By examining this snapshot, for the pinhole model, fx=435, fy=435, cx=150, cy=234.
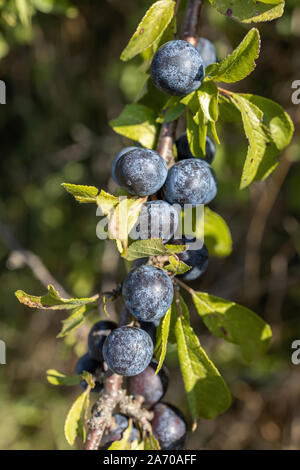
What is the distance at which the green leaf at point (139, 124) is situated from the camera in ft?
4.09

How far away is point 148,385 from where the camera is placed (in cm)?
125

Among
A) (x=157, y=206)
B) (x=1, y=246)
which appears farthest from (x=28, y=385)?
(x=157, y=206)

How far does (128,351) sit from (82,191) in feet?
1.29

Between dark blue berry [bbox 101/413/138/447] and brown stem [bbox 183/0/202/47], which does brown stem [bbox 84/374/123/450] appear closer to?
dark blue berry [bbox 101/413/138/447]

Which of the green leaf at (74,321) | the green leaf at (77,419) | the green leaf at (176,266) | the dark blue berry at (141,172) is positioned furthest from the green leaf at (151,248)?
the green leaf at (77,419)

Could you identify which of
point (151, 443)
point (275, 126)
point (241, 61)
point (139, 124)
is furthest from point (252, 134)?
point (151, 443)

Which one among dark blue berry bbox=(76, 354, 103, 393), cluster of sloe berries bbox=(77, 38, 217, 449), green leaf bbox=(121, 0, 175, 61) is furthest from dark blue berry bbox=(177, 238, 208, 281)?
green leaf bbox=(121, 0, 175, 61)

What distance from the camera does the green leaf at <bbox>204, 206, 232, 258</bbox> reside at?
1.46 metres

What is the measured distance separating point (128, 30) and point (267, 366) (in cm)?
222

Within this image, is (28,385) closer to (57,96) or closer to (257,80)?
(57,96)

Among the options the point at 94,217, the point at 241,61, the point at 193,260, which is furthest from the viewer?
the point at 94,217

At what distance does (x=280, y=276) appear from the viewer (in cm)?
263

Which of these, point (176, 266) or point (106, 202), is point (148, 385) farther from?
point (106, 202)

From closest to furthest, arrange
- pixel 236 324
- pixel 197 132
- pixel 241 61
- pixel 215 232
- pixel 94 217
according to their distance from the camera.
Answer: pixel 241 61, pixel 197 132, pixel 236 324, pixel 215 232, pixel 94 217
